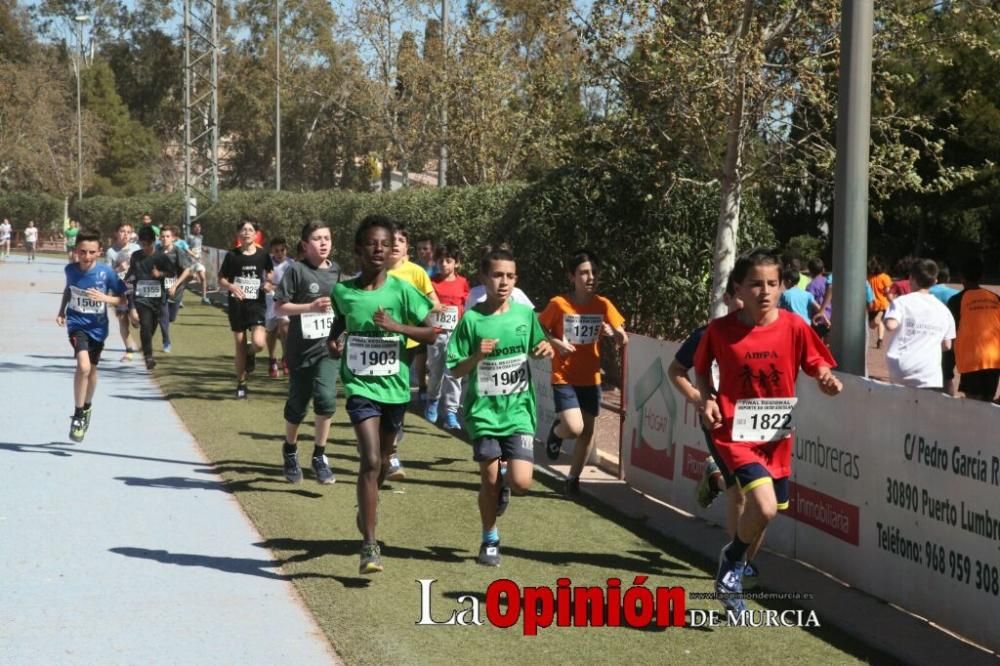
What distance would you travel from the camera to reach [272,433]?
13562 mm

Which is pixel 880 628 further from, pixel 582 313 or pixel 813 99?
pixel 813 99

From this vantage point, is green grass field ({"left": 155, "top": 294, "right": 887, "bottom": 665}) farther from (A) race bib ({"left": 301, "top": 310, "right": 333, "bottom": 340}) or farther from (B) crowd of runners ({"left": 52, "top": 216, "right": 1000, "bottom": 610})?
(A) race bib ({"left": 301, "top": 310, "right": 333, "bottom": 340})

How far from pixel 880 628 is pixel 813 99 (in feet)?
28.6

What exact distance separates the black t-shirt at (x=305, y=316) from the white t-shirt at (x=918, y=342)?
14.5 ft

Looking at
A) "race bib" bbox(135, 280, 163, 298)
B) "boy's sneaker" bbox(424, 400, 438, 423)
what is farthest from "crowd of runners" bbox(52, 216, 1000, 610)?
"race bib" bbox(135, 280, 163, 298)

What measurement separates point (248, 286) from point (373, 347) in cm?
853

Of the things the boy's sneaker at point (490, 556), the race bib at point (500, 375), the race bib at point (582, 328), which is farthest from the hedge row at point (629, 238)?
the boy's sneaker at point (490, 556)

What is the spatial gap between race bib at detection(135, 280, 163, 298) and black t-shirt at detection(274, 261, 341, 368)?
8628mm

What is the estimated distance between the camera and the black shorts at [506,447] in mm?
7988

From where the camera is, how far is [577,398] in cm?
1054

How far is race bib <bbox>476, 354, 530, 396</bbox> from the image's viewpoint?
26.3 ft

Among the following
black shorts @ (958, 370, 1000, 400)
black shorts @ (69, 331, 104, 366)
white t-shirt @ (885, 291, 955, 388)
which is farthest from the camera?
black shorts @ (69, 331, 104, 366)

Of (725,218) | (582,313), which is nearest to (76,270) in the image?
(582,313)

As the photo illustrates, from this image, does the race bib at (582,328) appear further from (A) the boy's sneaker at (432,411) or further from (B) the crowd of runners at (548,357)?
(A) the boy's sneaker at (432,411)
